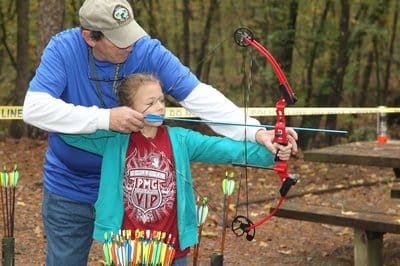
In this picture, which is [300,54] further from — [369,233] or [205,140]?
[205,140]

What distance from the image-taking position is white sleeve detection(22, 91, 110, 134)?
2766 mm

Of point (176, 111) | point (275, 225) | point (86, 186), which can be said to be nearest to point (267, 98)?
point (275, 225)

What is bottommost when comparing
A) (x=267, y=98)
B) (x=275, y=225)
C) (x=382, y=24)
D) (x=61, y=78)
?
(x=275, y=225)

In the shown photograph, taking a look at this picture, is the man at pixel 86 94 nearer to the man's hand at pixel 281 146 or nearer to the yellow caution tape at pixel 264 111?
the man's hand at pixel 281 146

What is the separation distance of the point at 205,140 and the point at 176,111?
8.98 feet

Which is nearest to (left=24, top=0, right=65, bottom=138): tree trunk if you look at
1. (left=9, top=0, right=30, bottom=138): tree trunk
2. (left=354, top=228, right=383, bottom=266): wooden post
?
(left=9, top=0, right=30, bottom=138): tree trunk

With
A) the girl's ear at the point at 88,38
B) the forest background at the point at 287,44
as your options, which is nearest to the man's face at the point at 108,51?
the girl's ear at the point at 88,38

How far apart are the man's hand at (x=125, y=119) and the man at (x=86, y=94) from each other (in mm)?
95

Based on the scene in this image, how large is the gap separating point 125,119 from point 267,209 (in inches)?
189

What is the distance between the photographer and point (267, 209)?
24.1ft

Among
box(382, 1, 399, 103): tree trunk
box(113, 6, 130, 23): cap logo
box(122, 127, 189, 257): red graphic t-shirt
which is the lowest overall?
box(122, 127, 189, 257): red graphic t-shirt

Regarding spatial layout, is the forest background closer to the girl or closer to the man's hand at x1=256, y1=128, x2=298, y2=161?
the girl

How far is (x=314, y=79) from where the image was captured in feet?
49.4

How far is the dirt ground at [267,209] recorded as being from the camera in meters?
Result: 5.71
